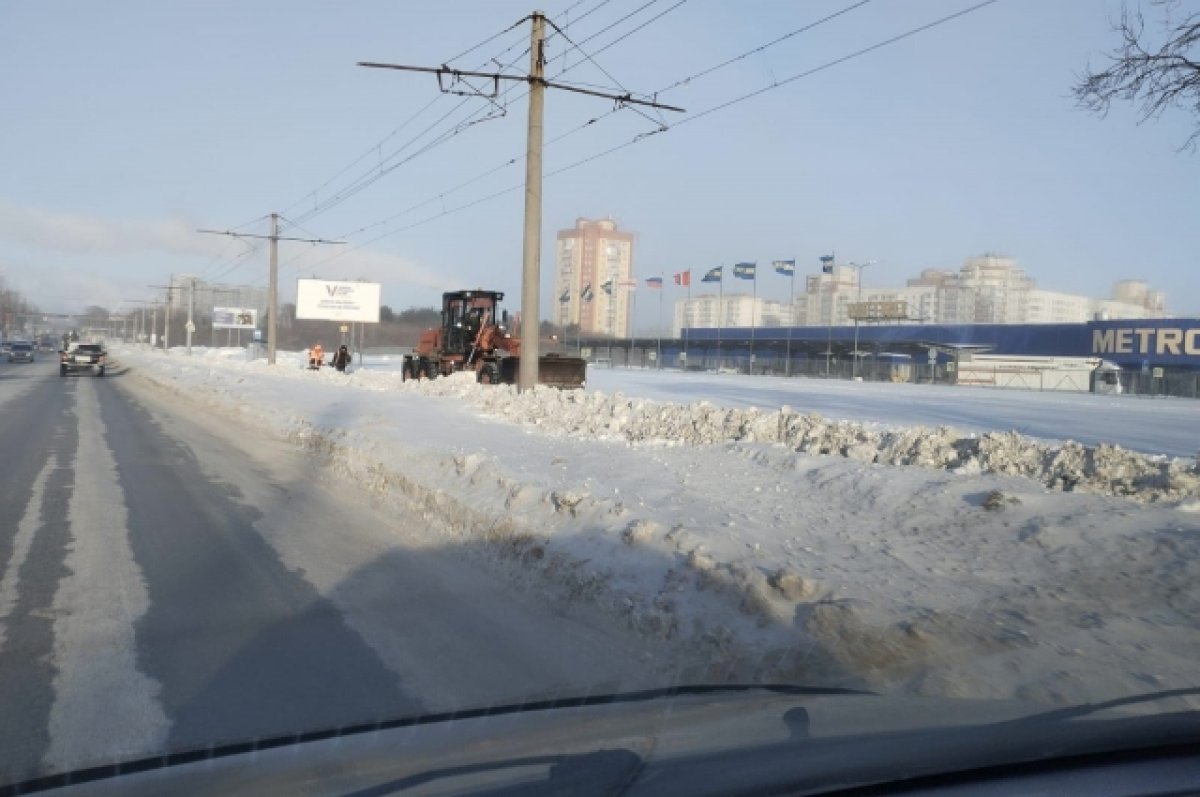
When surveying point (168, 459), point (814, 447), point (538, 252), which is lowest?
point (168, 459)

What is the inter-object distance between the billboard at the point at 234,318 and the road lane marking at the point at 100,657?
98414 millimetres

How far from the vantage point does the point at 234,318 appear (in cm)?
10538

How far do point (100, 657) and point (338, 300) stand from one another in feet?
258

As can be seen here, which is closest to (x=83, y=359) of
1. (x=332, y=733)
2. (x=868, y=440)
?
(x=868, y=440)

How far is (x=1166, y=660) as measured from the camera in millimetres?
5574

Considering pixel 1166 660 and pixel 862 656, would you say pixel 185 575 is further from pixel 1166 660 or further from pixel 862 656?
pixel 1166 660

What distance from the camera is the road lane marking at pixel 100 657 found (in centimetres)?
479

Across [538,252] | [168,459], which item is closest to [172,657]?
[168,459]

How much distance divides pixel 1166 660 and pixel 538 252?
58.1 feet

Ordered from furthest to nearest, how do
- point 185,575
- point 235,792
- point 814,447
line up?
1. point 814,447
2. point 185,575
3. point 235,792

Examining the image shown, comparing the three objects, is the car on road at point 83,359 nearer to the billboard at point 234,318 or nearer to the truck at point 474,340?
the truck at point 474,340

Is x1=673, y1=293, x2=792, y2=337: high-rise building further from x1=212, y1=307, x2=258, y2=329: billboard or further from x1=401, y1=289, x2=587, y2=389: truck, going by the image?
x1=401, y1=289, x2=587, y2=389: truck

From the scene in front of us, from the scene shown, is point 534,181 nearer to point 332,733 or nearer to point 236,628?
point 236,628

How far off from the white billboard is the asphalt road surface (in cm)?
7053
